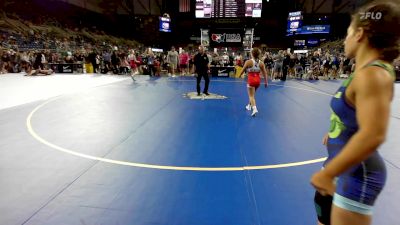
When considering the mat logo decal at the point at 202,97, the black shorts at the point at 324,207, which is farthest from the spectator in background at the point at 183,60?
the black shorts at the point at 324,207

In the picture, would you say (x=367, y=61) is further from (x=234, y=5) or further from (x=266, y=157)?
(x=234, y=5)

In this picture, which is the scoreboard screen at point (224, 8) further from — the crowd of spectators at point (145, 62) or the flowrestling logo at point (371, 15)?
the flowrestling logo at point (371, 15)

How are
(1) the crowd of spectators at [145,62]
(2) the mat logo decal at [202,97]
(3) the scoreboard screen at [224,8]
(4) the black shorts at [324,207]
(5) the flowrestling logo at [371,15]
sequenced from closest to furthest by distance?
(5) the flowrestling logo at [371,15]
(4) the black shorts at [324,207]
(2) the mat logo decal at [202,97]
(1) the crowd of spectators at [145,62]
(3) the scoreboard screen at [224,8]

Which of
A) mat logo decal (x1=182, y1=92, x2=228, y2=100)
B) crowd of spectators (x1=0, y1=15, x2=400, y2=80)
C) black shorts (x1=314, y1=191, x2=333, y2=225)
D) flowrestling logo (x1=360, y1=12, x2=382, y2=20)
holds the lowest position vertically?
mat logo decal (x1=182, y1=92, x2=228, y2=100)

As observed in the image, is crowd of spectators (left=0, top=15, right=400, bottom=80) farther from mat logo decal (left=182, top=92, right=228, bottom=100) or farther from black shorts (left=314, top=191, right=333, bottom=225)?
black shorts (left=314, top=191, right=333, bottom=225)

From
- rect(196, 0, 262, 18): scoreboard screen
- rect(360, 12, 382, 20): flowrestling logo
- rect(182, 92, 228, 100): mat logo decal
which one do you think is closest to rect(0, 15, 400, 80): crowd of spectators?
rect(196, 0, 262, 18): scoreboard screen

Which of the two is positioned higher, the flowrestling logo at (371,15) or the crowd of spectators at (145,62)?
the flowrestling logo at (371,15)

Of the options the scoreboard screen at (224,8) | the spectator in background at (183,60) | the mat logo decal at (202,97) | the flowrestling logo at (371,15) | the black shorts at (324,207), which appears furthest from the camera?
the scoreboard screen at (224,8)

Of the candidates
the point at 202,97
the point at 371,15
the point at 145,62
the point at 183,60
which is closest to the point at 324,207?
the point at 371,15

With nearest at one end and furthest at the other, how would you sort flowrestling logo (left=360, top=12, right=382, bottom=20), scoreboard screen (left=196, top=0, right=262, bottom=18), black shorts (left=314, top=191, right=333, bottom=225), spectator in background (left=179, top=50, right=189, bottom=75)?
flowrestling logo (left=360, top=12, right=382, bottom=20) → black shorts (left=314, top=191, right=333, bottom=225) → spectator in background (left=179, top=50, right=189, bottom=75) → scoreboard screen (left=196, top=0, right=262, bottom=18)

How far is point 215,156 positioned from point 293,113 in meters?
4.38

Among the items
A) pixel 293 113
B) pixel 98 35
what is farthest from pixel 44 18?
pixel 293 113

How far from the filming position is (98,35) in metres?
38.6

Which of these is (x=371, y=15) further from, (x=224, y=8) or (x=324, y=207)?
(x=224, y=8)
